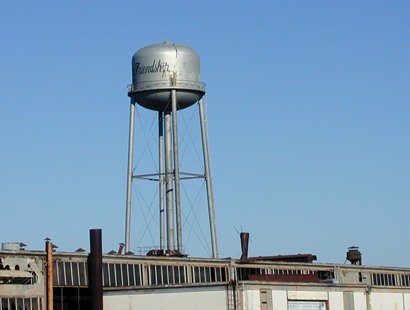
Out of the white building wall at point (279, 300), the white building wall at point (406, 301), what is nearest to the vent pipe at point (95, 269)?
Result: the white building wall at point (279, 300)

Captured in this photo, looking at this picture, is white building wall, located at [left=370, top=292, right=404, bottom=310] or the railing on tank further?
the railing on tank

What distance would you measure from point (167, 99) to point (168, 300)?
23715 mm

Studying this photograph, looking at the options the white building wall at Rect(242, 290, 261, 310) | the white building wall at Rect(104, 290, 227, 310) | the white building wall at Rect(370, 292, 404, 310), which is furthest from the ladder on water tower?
the white building wall at Rect(370, 292, 404, 310)

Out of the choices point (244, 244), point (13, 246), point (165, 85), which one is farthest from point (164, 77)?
point (13, 246)

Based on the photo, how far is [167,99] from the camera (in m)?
82.2

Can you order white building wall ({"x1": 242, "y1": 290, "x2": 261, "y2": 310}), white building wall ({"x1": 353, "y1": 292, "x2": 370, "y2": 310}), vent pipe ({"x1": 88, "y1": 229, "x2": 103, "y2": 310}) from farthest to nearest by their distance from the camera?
white building wall ({"x1": 353, "y1": 292, "x2": 370, "y2": 310}) → vent pipe ({"x1": 88, "y1": 229, "x2": 103, "y2": 310}) → white building wall ({"x1": 242, "y1": 290, "x2": 261, "y2": 310})

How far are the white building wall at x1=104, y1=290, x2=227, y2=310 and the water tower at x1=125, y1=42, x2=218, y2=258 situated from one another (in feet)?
58.9

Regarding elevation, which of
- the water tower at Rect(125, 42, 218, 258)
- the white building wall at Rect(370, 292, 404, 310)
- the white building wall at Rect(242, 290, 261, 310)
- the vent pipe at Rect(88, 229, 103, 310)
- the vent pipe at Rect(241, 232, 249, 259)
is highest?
the water tower at Rect(125, 42, 218, 258)

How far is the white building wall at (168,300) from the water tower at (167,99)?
18.0 meters

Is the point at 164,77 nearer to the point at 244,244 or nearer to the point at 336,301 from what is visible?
the point at 244,244

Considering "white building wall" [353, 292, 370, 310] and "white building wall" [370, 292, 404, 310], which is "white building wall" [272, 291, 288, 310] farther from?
"white building wall" [370, 292, 404, 310]

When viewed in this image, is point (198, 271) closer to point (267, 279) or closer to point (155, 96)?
point (267, 279)

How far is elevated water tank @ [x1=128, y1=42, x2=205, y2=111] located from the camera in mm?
82125

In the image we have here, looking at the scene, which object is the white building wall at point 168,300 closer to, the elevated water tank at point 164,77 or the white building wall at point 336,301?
the white building wall at point 336,301
